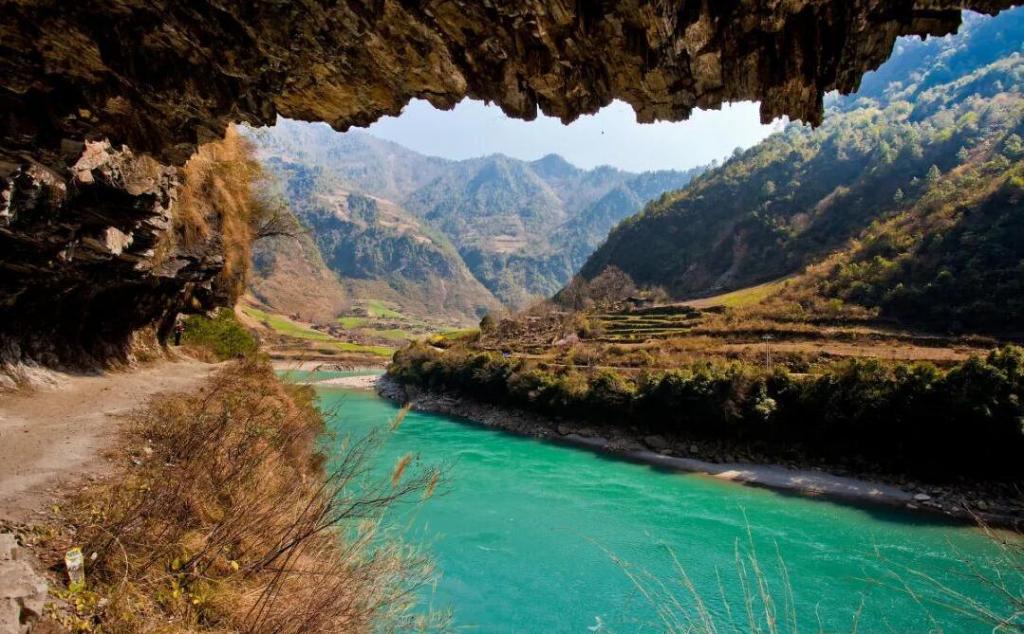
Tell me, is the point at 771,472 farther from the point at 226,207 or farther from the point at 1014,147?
the point at 1014,147

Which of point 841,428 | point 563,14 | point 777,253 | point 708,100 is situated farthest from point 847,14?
point 777,253

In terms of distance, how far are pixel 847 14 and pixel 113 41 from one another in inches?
230

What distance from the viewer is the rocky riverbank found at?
20.9m

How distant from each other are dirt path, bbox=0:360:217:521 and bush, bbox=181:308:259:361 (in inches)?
349

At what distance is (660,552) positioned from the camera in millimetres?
16859

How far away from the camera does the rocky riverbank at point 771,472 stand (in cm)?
2092

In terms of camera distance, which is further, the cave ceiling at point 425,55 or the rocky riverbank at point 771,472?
the rocky riverbank at point 771,472

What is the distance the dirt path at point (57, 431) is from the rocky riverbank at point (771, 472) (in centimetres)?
1841

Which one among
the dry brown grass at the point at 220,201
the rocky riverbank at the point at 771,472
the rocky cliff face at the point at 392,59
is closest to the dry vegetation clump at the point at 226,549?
the rocky cliff face at the point at 392,59

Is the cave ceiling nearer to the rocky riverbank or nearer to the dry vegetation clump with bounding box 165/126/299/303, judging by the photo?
the dry vegetation clump with bounding box 165/126/299/303

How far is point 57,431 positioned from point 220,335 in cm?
1641

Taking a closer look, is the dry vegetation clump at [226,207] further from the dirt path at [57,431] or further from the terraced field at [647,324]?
the terraced field at [647,324]

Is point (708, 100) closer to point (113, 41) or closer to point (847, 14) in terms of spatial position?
point (847, 14)

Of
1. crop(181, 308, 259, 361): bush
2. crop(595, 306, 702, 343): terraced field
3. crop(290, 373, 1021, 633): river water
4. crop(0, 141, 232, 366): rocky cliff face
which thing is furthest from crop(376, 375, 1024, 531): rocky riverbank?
crop(181, 308, 259, 361): bush
